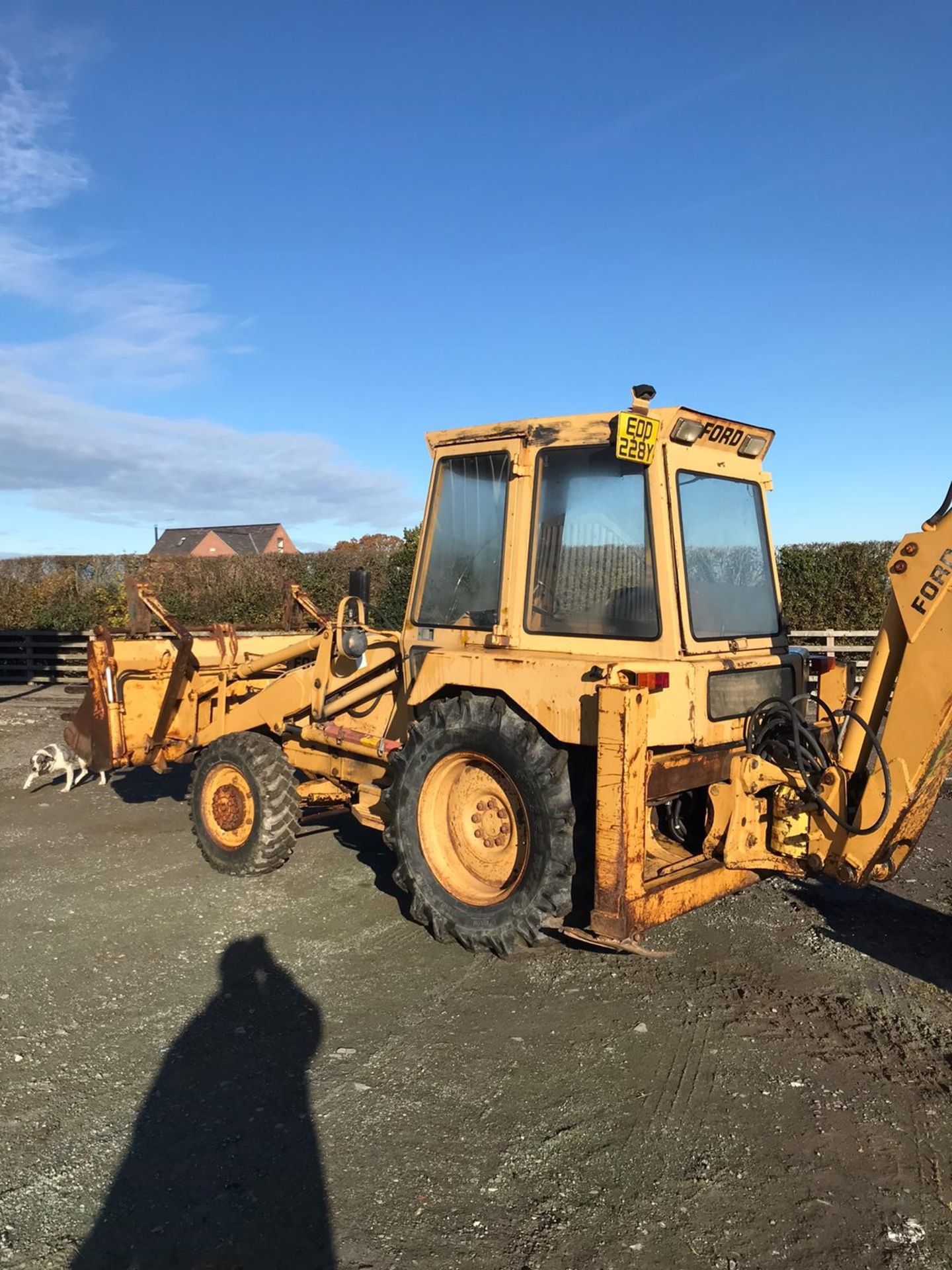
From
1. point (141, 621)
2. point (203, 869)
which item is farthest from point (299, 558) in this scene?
point (203, 869)

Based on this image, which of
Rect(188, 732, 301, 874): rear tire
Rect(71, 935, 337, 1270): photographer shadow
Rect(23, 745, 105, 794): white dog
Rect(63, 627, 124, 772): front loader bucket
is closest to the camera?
Rect(71, 935, 337, 1270): photographer shadow

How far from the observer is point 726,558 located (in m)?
4.89

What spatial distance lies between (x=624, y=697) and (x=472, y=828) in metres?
1.32

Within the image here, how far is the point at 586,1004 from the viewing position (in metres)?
4.25

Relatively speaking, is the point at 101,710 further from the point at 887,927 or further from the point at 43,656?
the point at 43,656

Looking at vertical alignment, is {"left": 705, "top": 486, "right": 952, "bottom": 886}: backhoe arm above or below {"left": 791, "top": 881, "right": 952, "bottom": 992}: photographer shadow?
above

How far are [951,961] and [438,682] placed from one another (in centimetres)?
300

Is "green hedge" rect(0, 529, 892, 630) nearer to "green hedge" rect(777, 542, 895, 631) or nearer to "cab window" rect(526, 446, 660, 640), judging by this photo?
"green hedge" rect(777, 542, 895, 631)

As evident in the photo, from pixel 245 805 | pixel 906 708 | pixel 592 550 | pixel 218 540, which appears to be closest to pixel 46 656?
pixel 245 805

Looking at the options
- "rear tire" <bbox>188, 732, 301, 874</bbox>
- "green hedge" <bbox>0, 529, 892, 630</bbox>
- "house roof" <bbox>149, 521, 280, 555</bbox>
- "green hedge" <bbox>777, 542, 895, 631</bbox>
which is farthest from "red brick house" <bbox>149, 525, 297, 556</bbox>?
"rear tire" <bbox>188, 732, 301, 874</bbox>

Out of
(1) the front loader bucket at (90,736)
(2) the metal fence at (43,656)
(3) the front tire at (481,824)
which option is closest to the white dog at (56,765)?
(1) the front loader bucket at (90,736)

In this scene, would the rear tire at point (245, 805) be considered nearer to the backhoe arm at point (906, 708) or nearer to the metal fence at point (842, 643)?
the backhoe arm at point (906, 708)

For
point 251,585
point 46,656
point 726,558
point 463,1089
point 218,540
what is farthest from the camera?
point 218,540

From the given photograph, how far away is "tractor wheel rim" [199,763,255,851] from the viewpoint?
6117mm
